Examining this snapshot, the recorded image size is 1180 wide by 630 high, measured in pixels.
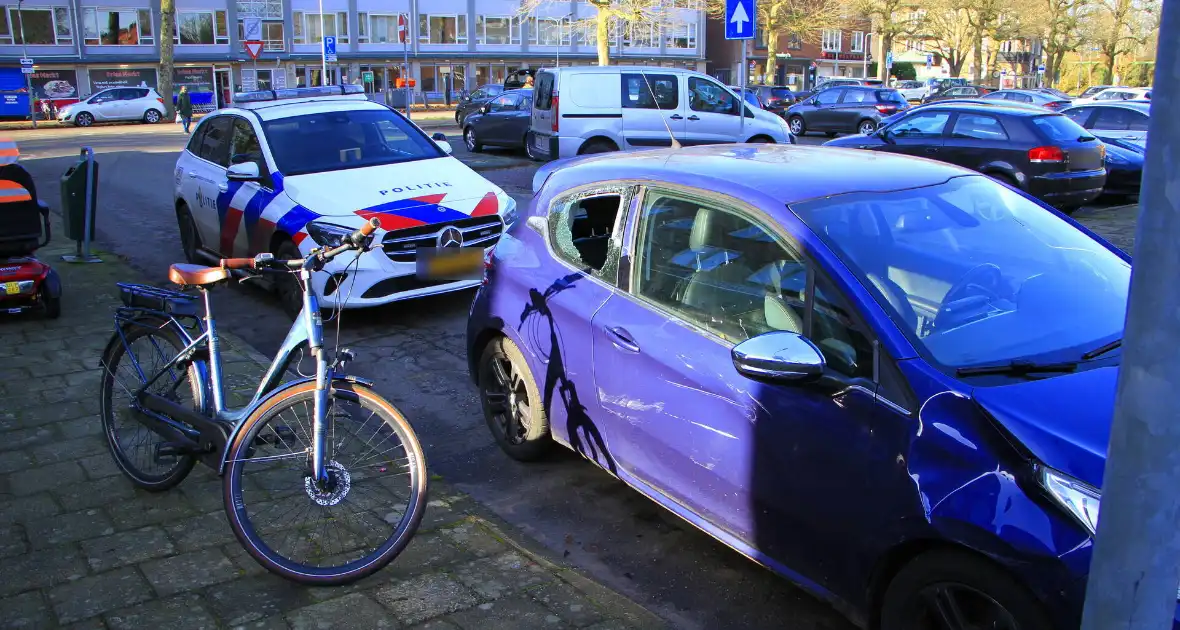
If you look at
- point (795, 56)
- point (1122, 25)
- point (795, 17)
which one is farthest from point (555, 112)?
point (795, 56)

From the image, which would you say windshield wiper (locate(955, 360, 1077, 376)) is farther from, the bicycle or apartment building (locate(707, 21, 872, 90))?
apartment building (locate(707, 21, 872, 90))

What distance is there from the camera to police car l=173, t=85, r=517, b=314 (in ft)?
24.9

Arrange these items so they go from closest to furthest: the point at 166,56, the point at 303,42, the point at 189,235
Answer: the point at 189,235 → the point at 166,56 → the point at 303,42

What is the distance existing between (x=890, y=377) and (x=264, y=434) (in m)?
2.32

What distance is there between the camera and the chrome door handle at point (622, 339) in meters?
4.05

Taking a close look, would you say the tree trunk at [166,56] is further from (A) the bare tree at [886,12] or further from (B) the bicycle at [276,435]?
(B) the bicycle at [276,435]

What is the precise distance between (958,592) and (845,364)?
2.60 ft

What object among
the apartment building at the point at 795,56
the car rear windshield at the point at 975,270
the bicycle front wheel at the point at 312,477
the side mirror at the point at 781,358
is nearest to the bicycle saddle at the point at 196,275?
the bicycle front wheel at the point at 312,477

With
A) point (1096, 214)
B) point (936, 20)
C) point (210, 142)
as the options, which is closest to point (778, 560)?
point (210, 142)

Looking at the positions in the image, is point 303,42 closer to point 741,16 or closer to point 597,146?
point 597,146

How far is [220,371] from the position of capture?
167 inches

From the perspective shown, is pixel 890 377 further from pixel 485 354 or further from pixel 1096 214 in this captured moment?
pixel 1096 214

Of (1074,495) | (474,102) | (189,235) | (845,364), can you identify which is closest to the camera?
(1074,495)

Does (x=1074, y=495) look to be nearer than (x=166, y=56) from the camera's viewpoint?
Yes
